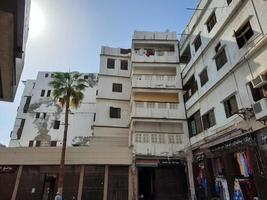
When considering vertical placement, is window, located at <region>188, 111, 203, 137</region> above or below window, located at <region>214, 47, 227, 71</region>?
below

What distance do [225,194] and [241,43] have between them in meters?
9.48

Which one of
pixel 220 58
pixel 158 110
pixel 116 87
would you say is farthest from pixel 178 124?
pixel 116 87

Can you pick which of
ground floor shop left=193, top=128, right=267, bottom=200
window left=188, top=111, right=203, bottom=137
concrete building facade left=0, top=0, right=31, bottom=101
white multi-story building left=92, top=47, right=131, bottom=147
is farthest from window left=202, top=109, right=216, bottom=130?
concrete building facade left=0, top=0, right=31, bottom=101

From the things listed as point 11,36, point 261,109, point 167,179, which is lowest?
point 167,179

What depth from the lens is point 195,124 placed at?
740 inches

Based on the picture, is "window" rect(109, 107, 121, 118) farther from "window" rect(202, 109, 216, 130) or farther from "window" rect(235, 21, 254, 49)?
"window" rect(235, 21, 254, 49)

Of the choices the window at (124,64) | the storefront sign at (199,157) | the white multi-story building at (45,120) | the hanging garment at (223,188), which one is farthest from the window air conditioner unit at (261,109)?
the white multi-story building at (45,120)

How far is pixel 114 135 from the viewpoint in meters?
23.3

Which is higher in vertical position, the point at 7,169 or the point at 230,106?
the point at 230,106

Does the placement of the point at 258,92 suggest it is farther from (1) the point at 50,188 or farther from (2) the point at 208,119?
(1) the point at 50,188

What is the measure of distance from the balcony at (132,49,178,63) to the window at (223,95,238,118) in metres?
10.4

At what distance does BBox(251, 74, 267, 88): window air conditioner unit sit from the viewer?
34.1 feet

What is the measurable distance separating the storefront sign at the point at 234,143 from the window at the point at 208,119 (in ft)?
7.35

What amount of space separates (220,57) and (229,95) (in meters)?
3.16
